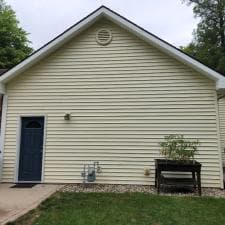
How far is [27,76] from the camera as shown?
866 cm

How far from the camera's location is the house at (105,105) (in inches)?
310

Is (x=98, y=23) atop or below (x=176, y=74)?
atop

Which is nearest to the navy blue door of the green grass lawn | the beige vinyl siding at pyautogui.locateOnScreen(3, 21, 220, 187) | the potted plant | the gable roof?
the beige vinyl siding at pyautogui.locateOnScreen(3, 21, 220, 187)

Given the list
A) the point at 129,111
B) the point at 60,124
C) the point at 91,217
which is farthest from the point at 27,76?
the point at 91,217

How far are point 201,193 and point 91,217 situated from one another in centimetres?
330

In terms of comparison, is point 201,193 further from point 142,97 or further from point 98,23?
point 98,23

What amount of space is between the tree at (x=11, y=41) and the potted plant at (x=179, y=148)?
2246cm

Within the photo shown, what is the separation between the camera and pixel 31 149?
845 centimetres

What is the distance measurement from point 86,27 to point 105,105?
2530 mm

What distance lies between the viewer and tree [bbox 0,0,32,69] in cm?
2695

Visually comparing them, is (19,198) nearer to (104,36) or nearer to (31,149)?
(31,149)

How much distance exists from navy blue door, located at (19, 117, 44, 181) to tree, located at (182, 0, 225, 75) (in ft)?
50.6

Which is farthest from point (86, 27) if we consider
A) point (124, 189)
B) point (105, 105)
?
point (124, 189)

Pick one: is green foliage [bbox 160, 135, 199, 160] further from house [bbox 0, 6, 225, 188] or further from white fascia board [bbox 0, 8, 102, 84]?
white fascia board [bbox 0, 8, 102, 84]
